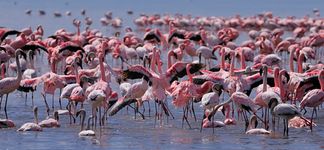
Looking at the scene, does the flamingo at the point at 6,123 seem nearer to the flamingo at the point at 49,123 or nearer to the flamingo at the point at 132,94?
the flamingo at the point at 49,123

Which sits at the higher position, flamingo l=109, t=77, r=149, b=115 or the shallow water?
flamingo l=109, t=77, r=149, b=115

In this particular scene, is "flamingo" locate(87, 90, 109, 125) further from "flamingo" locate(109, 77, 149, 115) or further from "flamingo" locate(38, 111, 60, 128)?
"flamingo" locate(109, 77, 149, 115)

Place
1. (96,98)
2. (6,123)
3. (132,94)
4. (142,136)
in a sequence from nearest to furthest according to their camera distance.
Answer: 1. (142,136)
2. (96,98)
3. (6,123)
4. (132,94)

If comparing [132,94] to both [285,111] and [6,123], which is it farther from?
[285,111]

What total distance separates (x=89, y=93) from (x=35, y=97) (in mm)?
3742

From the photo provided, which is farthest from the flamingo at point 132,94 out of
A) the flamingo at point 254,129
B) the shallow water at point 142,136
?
the flamingo at point 254,129

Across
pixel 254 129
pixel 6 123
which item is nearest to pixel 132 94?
pixel 6 123

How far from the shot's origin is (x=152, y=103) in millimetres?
15391

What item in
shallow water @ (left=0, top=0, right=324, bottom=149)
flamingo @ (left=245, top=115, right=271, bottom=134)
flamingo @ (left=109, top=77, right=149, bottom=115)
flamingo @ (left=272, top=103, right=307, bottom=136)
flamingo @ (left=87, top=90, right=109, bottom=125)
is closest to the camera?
shallow water @ (left=0, top=0, right=324, bottom=149)

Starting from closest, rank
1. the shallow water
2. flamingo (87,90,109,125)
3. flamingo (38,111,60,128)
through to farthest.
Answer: the shallow water, flamingo (87,90,109,125), flamingo (38,111,60,128)

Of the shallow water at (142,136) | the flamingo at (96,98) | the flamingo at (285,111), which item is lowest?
the shallow water at (142,136)

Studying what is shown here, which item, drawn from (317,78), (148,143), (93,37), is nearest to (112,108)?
(148,143)

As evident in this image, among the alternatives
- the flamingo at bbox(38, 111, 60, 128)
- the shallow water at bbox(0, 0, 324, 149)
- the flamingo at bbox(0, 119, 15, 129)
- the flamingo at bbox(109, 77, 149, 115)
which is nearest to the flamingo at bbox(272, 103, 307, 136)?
the shallow water at bbox(0, 0, 324, 149)

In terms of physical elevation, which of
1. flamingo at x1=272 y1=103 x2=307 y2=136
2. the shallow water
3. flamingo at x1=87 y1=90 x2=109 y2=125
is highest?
flamingo at x1=87 y1=90 x2=109 y2=125
